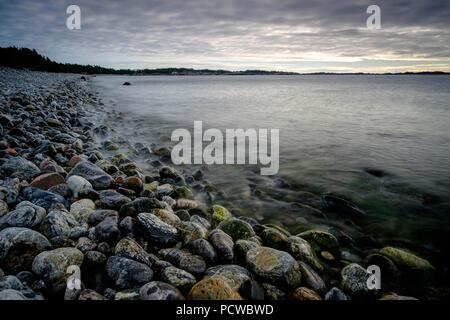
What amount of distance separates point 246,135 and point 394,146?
5.35m

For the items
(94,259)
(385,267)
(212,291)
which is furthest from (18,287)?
(385,267)

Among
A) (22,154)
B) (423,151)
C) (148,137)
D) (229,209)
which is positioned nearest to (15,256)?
(229,209)

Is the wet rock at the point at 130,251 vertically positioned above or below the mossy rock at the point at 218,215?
above

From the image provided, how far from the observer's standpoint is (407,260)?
3730mm

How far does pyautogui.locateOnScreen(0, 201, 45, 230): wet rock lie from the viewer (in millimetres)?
3104

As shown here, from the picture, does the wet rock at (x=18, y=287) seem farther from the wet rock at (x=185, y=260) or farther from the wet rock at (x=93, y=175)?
the wet rock at (x=93, y=175)

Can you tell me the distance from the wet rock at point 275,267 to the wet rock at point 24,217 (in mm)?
2388

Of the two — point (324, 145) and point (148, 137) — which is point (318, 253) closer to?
point (324, 145)

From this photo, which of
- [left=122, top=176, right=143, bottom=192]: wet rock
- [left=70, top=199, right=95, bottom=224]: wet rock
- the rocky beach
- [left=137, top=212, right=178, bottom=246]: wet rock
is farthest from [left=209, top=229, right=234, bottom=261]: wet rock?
[left=122, top=176, right=143, bottom=192]: wet rock

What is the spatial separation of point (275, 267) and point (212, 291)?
854 millimetres

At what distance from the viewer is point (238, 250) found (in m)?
3.53

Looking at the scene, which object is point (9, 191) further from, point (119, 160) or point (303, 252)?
point (303, 252)

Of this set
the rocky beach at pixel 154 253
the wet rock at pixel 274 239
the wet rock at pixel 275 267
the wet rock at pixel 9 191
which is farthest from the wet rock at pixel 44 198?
the wet rock at pixel 274 239

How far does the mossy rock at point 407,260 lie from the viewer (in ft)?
12.0
